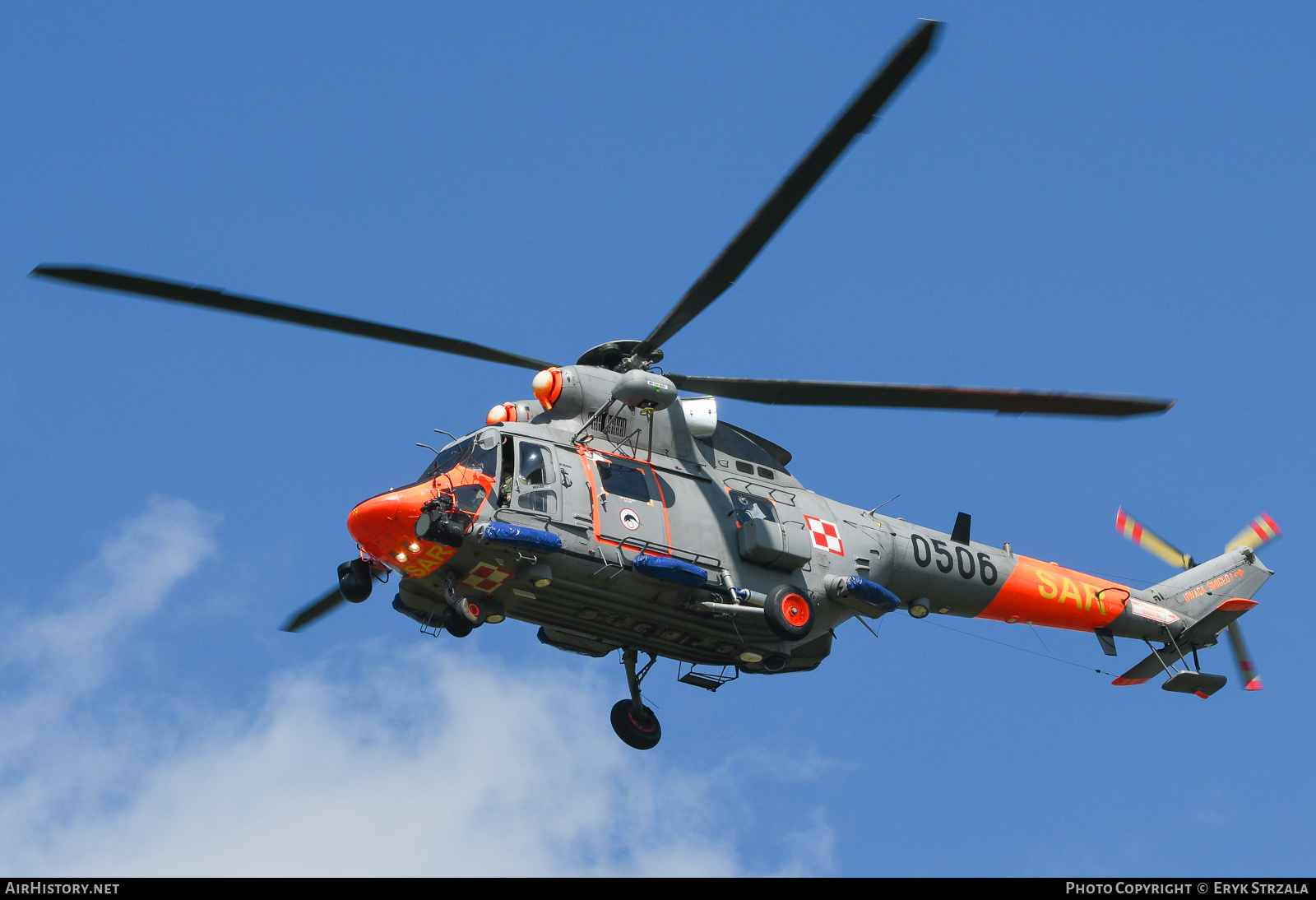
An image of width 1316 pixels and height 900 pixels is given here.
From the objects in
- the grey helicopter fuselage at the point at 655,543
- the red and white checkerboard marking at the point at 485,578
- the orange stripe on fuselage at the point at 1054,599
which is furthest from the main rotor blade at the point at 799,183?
the orange stripe on fuselage at the point at 1054,599

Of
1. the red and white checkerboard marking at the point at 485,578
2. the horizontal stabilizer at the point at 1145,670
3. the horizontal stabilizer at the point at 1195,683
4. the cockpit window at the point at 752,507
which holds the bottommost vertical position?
the red and white checkerboard marking at the point at 485,578

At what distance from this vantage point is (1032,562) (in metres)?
25.1

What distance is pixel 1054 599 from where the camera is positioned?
25.1 m

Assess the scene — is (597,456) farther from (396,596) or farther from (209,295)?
(209,295)

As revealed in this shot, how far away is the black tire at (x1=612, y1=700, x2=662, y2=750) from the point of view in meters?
22.6

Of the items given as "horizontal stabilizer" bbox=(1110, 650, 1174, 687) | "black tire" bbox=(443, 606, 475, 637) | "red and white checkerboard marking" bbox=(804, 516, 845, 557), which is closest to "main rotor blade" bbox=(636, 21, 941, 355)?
"red and white checkerboard marking" bbox=(804, 516, 845, 557)

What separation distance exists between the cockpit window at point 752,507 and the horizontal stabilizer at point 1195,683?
29.9 ft

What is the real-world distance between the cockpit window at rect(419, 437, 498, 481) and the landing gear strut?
4391mm

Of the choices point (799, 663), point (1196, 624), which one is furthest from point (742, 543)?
point (1196, 624)

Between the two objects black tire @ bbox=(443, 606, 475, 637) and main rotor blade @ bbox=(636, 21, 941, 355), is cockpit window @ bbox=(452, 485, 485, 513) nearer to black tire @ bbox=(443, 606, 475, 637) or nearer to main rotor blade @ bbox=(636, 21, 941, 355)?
black tire @ bbox=(443, 606, 475, 637)

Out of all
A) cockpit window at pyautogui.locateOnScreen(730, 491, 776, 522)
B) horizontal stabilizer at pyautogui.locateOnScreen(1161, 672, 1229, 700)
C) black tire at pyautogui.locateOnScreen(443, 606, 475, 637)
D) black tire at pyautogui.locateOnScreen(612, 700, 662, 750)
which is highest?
cockpit window at pyautogui.locateOnScreen(730, 491, 776, 522)

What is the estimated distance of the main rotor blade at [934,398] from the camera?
69.2 ft

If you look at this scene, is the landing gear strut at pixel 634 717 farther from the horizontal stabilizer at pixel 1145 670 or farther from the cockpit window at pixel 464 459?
the horizontal stabilizer at pixel 1145 670

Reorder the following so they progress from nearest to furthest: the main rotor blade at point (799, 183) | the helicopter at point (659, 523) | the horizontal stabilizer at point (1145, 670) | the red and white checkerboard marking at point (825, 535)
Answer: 1. the main rotor blade at point (799, 183)
2. the helicopter at point (659, 523)
3. the red and white checkerboard marking at point (825, 535)
4. the horizontal stabilizer at point (1145, 670)
